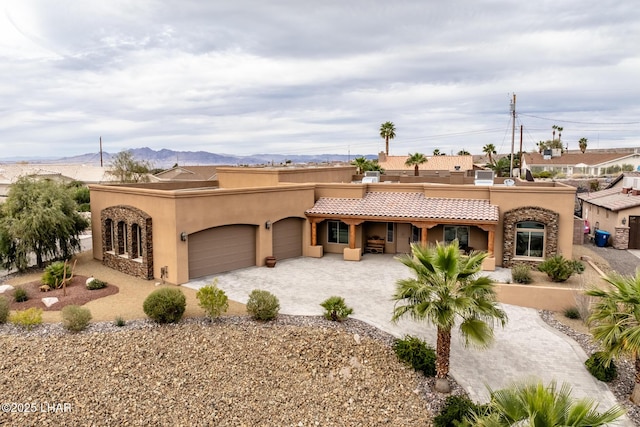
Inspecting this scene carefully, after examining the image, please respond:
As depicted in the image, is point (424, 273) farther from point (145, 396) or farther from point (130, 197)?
point (130, 197)

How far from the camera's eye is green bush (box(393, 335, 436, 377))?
13.0 meters

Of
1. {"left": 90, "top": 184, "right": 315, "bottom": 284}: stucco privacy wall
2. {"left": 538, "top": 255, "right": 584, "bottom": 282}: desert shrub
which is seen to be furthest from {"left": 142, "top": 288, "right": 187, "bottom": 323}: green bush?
{"left": 538, "top": 255, "right": 584, "bottom": 282}: desert shrub

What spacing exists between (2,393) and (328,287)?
11.9 metres

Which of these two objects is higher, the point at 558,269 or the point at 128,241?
the point at 128,241

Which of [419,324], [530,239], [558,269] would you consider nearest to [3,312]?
[419,324]

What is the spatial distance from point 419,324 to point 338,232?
1135 centimetres

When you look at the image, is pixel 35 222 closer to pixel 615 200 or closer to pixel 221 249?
pixel 221 249

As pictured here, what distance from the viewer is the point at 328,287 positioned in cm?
1966

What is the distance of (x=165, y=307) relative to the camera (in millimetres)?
14906

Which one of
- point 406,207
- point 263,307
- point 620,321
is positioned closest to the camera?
point 620,321

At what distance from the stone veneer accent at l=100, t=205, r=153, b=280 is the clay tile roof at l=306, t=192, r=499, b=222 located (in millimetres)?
9055

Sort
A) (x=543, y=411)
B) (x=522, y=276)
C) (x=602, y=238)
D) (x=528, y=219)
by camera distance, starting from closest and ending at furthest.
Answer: (x=543, y=411), (x=522, y=276), (x=528, y=219), (x=602, y=238)

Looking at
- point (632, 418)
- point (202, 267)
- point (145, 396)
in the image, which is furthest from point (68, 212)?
point (632, 418)

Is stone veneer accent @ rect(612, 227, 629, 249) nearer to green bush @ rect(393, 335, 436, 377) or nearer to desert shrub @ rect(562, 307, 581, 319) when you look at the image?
desert shrub @ rect(562, 307, 581, 319)
